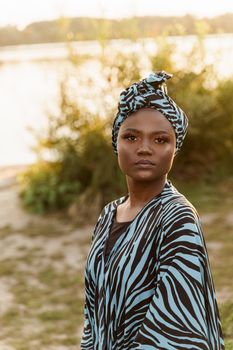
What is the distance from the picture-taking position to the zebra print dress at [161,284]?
1.75 metres

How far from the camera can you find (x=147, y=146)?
184cm

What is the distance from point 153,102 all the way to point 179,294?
1.69ft

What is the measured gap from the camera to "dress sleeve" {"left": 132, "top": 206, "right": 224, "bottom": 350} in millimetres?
1747

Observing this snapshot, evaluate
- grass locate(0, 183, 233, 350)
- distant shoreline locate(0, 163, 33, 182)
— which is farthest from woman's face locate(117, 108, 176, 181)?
distant shoreline locate(0, 163, 33, 182)

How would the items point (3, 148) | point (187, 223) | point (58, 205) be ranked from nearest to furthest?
point (187, 223) → point (58, 205) → point (3, 148)

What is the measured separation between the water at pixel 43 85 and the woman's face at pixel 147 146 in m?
6.92

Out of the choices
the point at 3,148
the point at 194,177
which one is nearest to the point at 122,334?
the point at 194,177

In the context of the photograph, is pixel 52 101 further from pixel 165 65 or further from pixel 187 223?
pixel 187 223

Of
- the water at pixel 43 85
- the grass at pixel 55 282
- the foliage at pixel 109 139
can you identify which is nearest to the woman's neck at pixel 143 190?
the grass at pixel 55 282

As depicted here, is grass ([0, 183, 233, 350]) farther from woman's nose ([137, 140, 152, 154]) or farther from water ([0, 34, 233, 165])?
woman's nose ([137, 140, 152, 154])

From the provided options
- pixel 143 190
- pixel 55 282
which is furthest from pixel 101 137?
pixel 143 190

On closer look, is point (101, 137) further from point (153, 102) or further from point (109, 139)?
point (153, 102)

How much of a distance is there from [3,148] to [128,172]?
40.1 feet

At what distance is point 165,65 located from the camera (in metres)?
9.13
